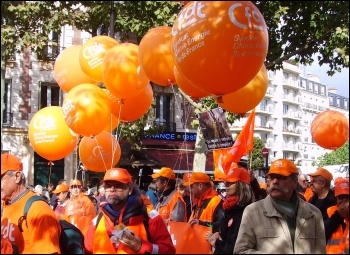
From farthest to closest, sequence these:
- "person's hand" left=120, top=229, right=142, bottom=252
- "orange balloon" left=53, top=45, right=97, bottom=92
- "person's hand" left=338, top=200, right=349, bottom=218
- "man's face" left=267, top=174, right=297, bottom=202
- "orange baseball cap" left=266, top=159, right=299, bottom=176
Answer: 1. "orange balloon" left=53, top=45, right=97, bottom=92
2. "person's hand" left=338, top=200, right=349, bottom=218
3. "orange baseball cap" left=266, top=159, right=299, bottom=176
4. "man's face" left=267, top=174, right=297, bottom=202
5. "person's hand" left=120, top=229, right=142, bottom=252

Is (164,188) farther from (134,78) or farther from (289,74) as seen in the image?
(289,74)

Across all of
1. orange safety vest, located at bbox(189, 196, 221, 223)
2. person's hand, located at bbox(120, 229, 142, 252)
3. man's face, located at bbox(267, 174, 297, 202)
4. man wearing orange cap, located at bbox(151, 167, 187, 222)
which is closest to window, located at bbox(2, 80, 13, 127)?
man wearing orange cap, located at bbox(151, 167, 187, 222)

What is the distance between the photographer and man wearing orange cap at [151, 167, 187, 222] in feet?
25.5

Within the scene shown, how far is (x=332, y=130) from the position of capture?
902 cm

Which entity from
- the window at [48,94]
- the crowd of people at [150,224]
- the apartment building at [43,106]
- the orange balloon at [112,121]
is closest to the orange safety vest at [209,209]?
the crowd of people at [150,224]

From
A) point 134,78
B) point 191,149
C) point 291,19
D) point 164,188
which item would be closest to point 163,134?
point 191,149

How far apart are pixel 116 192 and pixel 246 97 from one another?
258 centimetres

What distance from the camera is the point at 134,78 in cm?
687

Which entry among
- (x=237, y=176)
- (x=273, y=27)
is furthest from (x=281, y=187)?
(x=273, y=27)

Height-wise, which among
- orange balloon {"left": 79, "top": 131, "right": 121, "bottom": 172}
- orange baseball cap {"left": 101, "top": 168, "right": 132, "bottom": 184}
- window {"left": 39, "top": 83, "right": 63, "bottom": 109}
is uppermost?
window {"left": 39, "top": 83, "right": 63, "bottom": 109}

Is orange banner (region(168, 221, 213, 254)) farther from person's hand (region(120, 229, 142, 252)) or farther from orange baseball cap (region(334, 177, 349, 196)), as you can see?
orange baseball cap (region(334, 177, 349, 196))

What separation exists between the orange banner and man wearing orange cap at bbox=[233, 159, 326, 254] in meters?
0.32

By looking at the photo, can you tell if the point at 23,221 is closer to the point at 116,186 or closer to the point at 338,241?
the point at 116,186

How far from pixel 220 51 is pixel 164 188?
5.14 m
